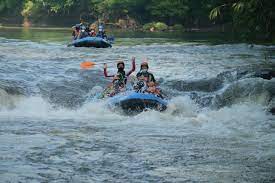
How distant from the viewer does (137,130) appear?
10055 mm

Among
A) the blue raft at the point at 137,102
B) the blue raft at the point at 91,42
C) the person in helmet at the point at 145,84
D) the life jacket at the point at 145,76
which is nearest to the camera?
the blue raft at the point at 137,102

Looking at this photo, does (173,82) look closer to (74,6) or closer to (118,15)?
(118,15)

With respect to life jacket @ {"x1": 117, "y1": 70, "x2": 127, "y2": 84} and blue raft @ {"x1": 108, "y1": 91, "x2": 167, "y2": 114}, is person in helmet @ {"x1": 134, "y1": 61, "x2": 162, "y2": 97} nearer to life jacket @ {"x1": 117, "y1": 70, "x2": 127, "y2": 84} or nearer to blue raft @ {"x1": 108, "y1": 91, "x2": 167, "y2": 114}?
blue raft @ {"x1": 108, "y1": 91, "x2": 167, "y2": 114}

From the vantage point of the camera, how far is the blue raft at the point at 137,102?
38.0 ft

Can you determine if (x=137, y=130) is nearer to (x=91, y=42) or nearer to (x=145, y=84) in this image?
(x=145, y=84)

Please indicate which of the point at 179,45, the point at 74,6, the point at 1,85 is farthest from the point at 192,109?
the point at 74,6

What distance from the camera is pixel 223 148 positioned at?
8594mm

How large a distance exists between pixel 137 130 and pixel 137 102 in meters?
1.58

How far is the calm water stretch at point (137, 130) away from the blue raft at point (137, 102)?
174 millimetres

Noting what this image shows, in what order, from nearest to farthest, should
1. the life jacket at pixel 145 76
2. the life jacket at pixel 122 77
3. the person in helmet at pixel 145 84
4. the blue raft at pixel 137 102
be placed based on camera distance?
the blue raft at pixel 137 102 → the person in helmet at pixel 145 84 → the life jacket at pixel 145 76 → the life jacket at pixel 122 77

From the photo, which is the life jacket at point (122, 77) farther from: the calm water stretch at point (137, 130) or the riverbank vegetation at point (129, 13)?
the riverbank vegetation at point (129, 13)

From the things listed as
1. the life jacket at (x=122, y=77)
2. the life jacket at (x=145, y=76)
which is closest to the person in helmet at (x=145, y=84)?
the life jacket at (x=145, y=76)

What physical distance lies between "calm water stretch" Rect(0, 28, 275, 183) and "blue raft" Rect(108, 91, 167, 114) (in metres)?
0.17

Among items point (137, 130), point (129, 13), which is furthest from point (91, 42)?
point (129, 13)
